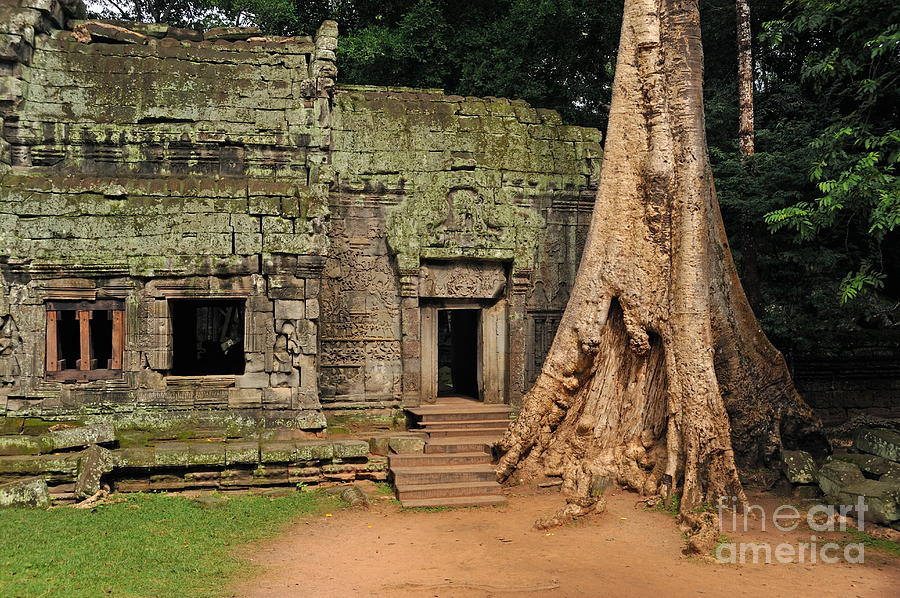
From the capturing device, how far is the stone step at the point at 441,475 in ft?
28.4

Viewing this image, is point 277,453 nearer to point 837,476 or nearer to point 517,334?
point 517,334

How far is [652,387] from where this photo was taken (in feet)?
29.2

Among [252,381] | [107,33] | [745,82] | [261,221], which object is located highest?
[745,82]

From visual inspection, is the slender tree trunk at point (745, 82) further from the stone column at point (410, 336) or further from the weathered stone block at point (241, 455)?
the weathered stone block at point (241, 455)

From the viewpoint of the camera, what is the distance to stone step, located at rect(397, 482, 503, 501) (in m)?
8.41

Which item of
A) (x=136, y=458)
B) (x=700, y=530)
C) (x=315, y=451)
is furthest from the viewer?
(x=315, y=451)

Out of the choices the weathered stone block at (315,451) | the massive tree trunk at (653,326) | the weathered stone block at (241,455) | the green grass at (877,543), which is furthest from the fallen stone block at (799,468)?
the weathered stone block at (241,455)

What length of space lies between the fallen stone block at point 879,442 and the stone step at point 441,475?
14.3ft

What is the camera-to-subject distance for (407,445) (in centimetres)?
951

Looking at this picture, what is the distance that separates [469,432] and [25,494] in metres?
5.20

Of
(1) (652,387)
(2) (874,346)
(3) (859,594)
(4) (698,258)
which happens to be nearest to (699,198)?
(4) (698,258)

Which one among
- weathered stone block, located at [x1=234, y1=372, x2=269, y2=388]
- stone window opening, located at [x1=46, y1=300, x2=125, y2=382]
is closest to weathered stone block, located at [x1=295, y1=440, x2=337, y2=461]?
weathered stone block, located at [x1=234, y1=372, x2=269, y2=388]

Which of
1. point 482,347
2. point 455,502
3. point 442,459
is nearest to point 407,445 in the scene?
point 442,459

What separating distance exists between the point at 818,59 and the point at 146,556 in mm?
9465
